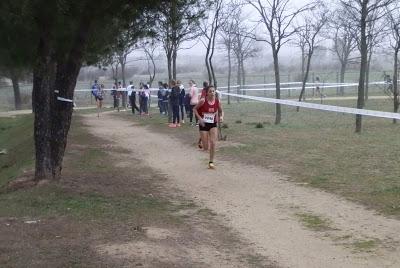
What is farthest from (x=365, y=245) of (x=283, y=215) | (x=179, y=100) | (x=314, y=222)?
(x=179, y=100)

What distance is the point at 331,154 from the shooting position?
1315 centimetres

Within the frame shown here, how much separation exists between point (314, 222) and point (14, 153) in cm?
1260

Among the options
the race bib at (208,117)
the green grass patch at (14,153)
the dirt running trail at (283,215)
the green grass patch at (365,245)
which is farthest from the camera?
the green grass patch at (14,153)

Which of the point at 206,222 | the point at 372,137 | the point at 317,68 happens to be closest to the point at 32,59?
the point at 206,222

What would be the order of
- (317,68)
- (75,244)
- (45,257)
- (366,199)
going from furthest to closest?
(317,68)
(366,199)
(75,244)
(45,257)

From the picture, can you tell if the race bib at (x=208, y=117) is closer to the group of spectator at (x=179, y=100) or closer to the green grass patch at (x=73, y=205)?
the green grass patch at (x=73, y=205)

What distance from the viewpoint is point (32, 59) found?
1070 centimetres

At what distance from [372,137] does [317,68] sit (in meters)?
68.6

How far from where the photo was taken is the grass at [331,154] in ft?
30.6

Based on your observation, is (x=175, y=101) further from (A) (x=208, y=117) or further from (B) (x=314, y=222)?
(B) (x=314, y=222)

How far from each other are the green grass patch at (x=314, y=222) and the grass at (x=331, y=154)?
946 millimetres

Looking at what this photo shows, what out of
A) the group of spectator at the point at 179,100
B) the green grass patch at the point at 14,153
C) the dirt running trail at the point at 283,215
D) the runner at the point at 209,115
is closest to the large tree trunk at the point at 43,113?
the green grass patch at the point at 14,153

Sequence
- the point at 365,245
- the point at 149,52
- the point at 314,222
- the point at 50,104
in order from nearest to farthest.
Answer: the point at 365,245 → the point at 314,222 → the point at 50,104 → the point at 149,52

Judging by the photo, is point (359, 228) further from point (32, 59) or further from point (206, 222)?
point (32, 59)
